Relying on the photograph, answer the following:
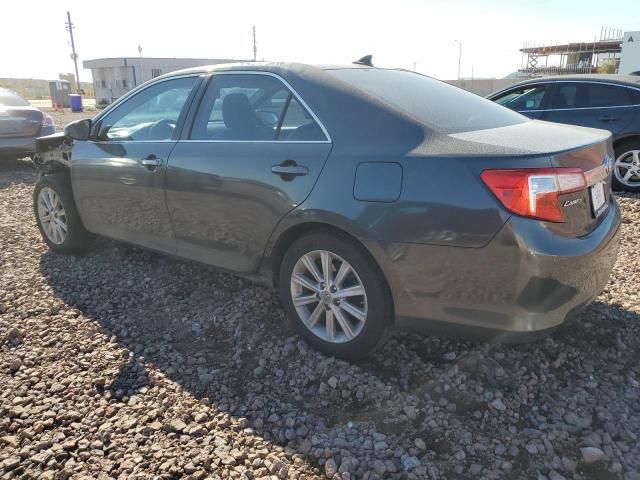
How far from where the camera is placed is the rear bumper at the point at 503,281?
234 centimetres

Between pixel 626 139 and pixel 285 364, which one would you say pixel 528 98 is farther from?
pixel 285 364

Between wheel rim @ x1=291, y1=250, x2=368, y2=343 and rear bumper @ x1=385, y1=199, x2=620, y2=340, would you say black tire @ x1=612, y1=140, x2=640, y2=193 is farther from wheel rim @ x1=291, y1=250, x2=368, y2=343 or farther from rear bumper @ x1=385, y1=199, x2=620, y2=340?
wheel rim @ x1=291, y1=250, x2=368, y2=343

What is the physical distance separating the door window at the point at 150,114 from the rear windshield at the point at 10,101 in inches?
263

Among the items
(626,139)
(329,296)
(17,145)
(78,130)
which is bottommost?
(329,296)

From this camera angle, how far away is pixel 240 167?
10.5 ft

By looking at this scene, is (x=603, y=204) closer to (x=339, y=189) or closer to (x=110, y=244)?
(x=339, y=189)

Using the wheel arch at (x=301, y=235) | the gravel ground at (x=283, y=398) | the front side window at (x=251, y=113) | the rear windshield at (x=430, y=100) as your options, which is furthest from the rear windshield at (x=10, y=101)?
the rear windshield at (x=430, y=100)

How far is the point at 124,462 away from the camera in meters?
2.31

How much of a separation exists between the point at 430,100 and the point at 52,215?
3.70 metres

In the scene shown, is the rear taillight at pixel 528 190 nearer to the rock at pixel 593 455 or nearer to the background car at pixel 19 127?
the rock at pixel 593 455

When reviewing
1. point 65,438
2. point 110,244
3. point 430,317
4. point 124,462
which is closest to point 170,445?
point 124,462

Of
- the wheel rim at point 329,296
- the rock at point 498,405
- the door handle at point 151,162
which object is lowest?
the rock at point 498,405

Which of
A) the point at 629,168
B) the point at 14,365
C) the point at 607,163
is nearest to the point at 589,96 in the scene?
the point at 629,168

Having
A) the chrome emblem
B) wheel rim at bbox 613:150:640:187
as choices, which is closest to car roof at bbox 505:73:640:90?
wheel rim at bbox 613:150:640:187
